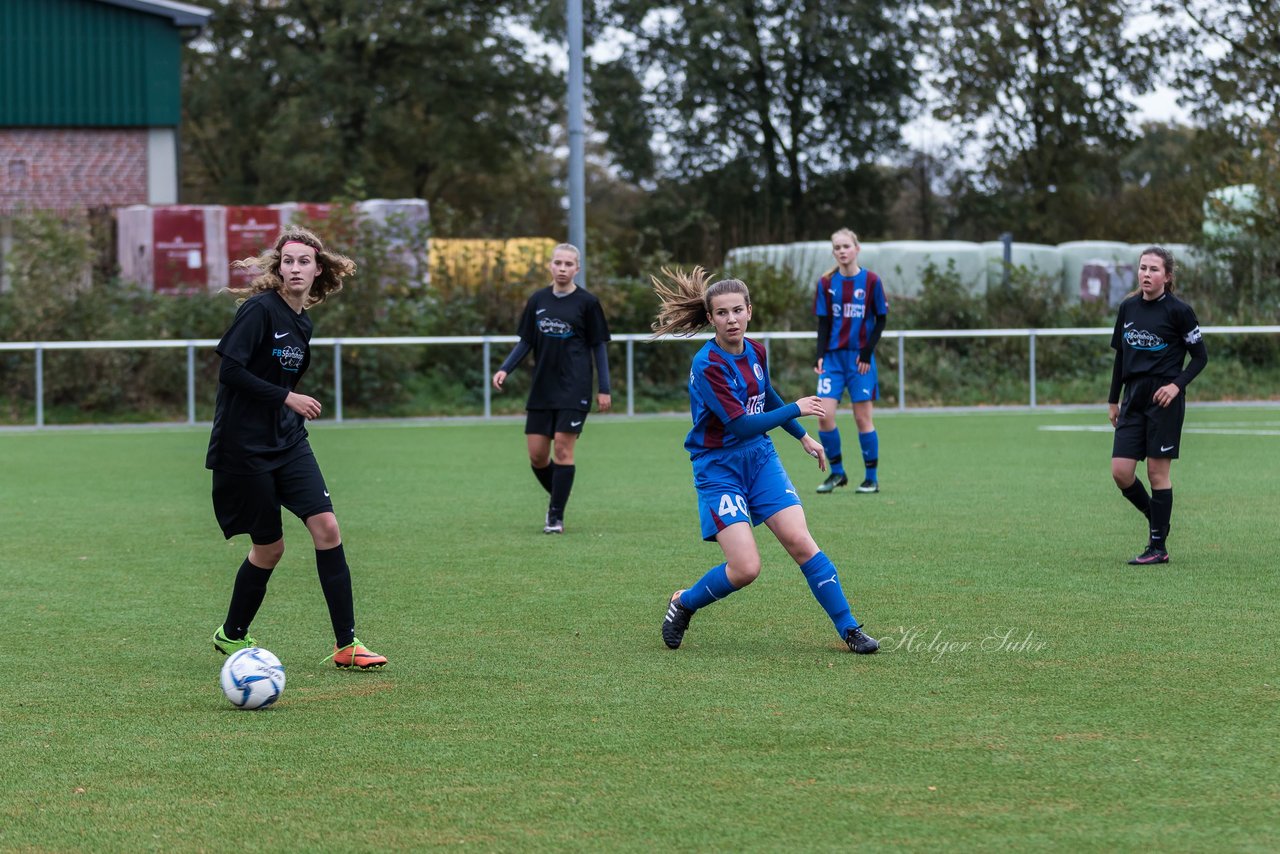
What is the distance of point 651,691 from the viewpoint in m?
6.04

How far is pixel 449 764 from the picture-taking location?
16.5 ft

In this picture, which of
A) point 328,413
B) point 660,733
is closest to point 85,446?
point 328,413

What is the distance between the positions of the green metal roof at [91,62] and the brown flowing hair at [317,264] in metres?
28.0

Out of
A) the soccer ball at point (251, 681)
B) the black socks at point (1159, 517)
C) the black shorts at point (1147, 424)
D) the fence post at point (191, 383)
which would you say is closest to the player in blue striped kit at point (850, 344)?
the black shorts at point (1147, 424)

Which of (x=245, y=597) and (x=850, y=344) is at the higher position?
(x=850, y=344)

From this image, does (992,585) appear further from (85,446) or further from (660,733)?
(85,446)

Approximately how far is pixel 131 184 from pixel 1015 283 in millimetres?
17521

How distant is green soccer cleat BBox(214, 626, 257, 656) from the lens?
6762mm

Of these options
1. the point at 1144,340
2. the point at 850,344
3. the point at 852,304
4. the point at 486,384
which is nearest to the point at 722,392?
the point at 1144,340

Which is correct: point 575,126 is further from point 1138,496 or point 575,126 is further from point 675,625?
point 675,625

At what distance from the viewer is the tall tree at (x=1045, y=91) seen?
41.5m

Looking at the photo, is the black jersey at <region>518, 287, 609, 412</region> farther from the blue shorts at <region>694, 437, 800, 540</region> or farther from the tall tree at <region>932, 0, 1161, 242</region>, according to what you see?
the tall tree at <region>932, 0, 1161, 242</region>

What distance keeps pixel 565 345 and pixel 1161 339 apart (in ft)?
12.8

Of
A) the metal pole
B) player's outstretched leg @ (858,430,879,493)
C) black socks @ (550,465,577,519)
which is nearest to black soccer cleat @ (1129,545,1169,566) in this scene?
black socks @ (550,465,577,519)
